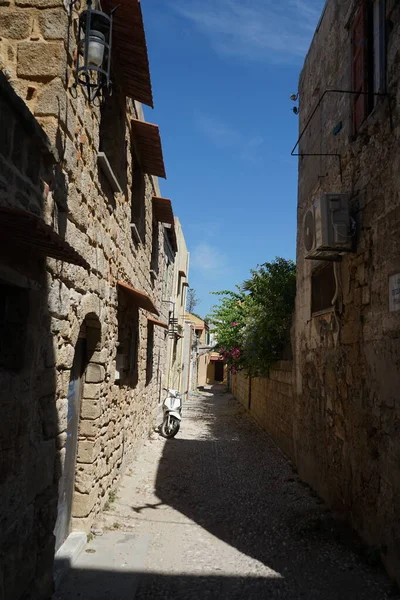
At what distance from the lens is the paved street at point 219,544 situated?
147 inches

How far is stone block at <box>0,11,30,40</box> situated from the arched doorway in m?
2.36

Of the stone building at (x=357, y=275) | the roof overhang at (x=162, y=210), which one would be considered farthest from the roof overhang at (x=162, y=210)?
the stone building at (x=357, y=275)

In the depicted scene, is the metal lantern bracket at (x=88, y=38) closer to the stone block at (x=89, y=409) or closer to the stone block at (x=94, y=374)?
the stone block at (x=94, y=374)

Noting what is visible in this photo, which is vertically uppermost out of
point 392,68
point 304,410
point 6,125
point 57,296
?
point 392,68

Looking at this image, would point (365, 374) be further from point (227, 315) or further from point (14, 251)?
point (227, 315)

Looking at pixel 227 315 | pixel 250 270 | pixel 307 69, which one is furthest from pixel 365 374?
pixel 227 315

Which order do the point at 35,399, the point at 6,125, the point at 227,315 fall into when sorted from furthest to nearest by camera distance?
1. the point at 227,315
2. the point at 35,399
3. the point at 6,125

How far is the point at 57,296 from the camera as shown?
3.31 m

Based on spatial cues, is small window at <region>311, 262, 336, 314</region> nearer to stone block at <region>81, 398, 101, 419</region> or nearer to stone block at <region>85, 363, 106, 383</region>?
stone block at <region>85, 363, 106, 383</region>

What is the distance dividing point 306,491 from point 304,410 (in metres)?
1.16

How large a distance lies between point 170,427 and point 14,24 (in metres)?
8.65

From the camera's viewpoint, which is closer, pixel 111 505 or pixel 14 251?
pixel 14 251

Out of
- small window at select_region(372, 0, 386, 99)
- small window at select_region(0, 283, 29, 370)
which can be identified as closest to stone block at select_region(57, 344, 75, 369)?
small window at select_region(0, 283, 29, 370)

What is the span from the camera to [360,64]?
5.01m
